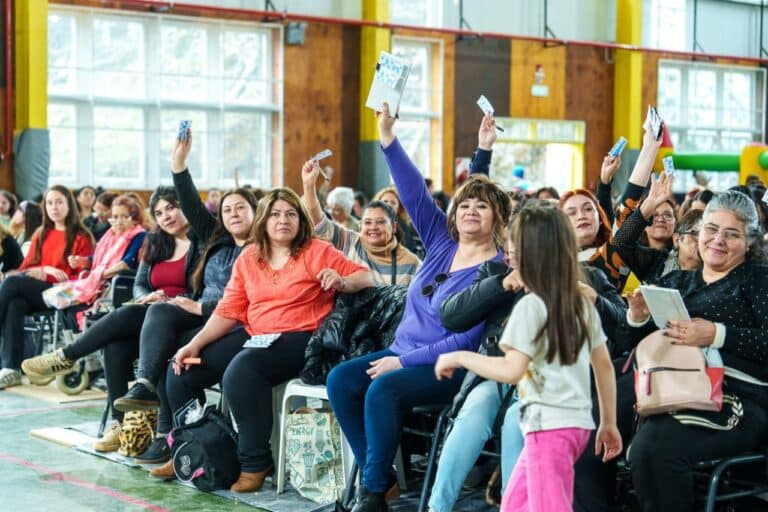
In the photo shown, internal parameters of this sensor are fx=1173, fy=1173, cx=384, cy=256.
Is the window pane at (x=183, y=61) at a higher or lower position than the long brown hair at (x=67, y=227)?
higher

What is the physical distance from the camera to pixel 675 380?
3453 mm

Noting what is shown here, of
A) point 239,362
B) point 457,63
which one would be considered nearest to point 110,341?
point 239,362

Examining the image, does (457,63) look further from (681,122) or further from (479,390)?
(479,390)

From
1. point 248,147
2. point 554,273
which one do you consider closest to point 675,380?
point 554,273

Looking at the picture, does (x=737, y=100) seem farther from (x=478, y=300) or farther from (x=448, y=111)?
(x=478, y=300)

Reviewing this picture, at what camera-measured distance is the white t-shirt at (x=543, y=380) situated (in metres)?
2.94

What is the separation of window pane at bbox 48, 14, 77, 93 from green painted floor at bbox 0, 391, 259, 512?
814 centimetres

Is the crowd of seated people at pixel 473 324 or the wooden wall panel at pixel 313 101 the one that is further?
the wooden wall panel at pixel 313 101

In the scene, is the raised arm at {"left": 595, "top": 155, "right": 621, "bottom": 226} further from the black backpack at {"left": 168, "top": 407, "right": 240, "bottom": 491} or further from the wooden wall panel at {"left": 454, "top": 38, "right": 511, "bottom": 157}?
the wooden wall panel at {"left": 454, "top": 38, "right": 511, "bottom": 157}

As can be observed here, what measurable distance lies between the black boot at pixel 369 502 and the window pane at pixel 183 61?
1059cm

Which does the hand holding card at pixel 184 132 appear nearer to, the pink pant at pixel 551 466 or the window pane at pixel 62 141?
the pink pant at pixel 551 466

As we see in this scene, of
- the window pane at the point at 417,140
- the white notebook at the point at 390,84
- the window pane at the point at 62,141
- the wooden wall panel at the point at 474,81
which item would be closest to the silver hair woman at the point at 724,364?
the white notebook at the point at 390,84

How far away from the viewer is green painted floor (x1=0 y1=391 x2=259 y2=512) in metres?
4.38

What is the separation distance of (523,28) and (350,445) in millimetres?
13579
